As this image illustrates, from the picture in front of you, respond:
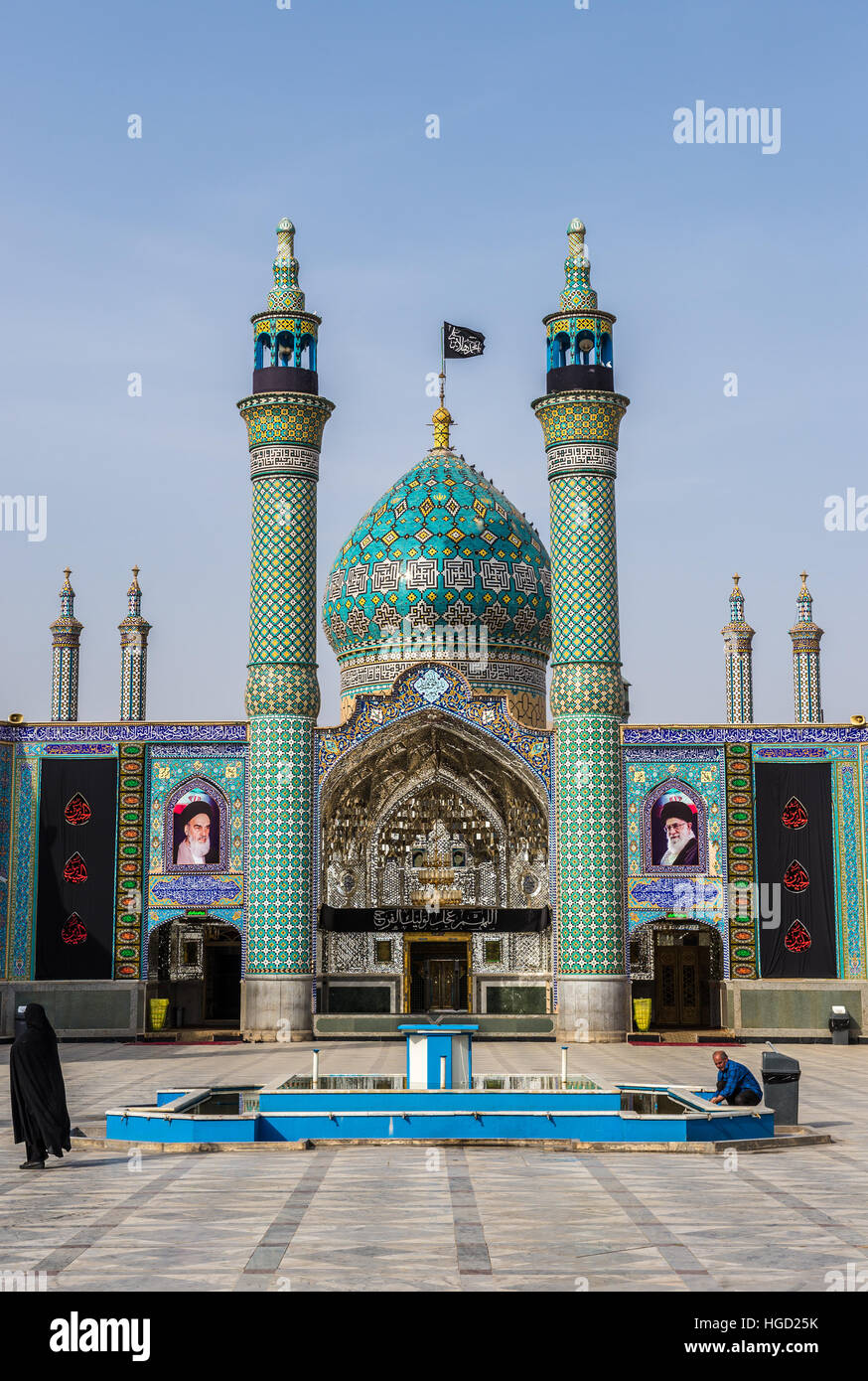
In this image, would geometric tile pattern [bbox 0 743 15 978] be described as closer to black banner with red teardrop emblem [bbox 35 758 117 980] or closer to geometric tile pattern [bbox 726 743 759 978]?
black banner with red teardrop emblem [bbox 35 758 117 980]

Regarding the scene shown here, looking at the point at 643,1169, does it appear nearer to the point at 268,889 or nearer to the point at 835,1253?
the point at 835,1253

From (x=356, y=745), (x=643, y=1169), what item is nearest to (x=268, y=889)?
(x=356, y=745)

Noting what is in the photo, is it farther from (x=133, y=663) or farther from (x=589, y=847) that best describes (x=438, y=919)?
(x=133, y=663)

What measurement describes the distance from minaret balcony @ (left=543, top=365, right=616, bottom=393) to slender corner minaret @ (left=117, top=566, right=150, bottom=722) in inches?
363

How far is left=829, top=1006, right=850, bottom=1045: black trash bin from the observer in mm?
22828

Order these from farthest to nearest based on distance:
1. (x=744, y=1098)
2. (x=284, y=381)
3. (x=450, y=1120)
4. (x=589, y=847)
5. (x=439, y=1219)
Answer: (x=284, y=381), (x=589, y=847), (x=744, y=1098), (x=450, y=1120), (x=439, y=1219)

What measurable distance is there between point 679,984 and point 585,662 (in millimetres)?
5372

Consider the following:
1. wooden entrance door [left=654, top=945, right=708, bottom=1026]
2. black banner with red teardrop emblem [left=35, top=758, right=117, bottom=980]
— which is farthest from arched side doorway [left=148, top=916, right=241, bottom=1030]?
wooden entrance door [left=654, top=945, right=708, bottom=1026]

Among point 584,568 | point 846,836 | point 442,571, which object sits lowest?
point 846,836

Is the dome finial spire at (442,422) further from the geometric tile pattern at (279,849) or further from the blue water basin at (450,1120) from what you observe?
the blue water basin at (450,1120)

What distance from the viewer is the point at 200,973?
2605 centimetres

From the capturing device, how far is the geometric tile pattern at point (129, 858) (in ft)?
76.2

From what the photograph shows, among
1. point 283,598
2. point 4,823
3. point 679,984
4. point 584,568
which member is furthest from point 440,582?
point 4,823

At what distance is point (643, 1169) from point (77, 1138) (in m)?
3.88
